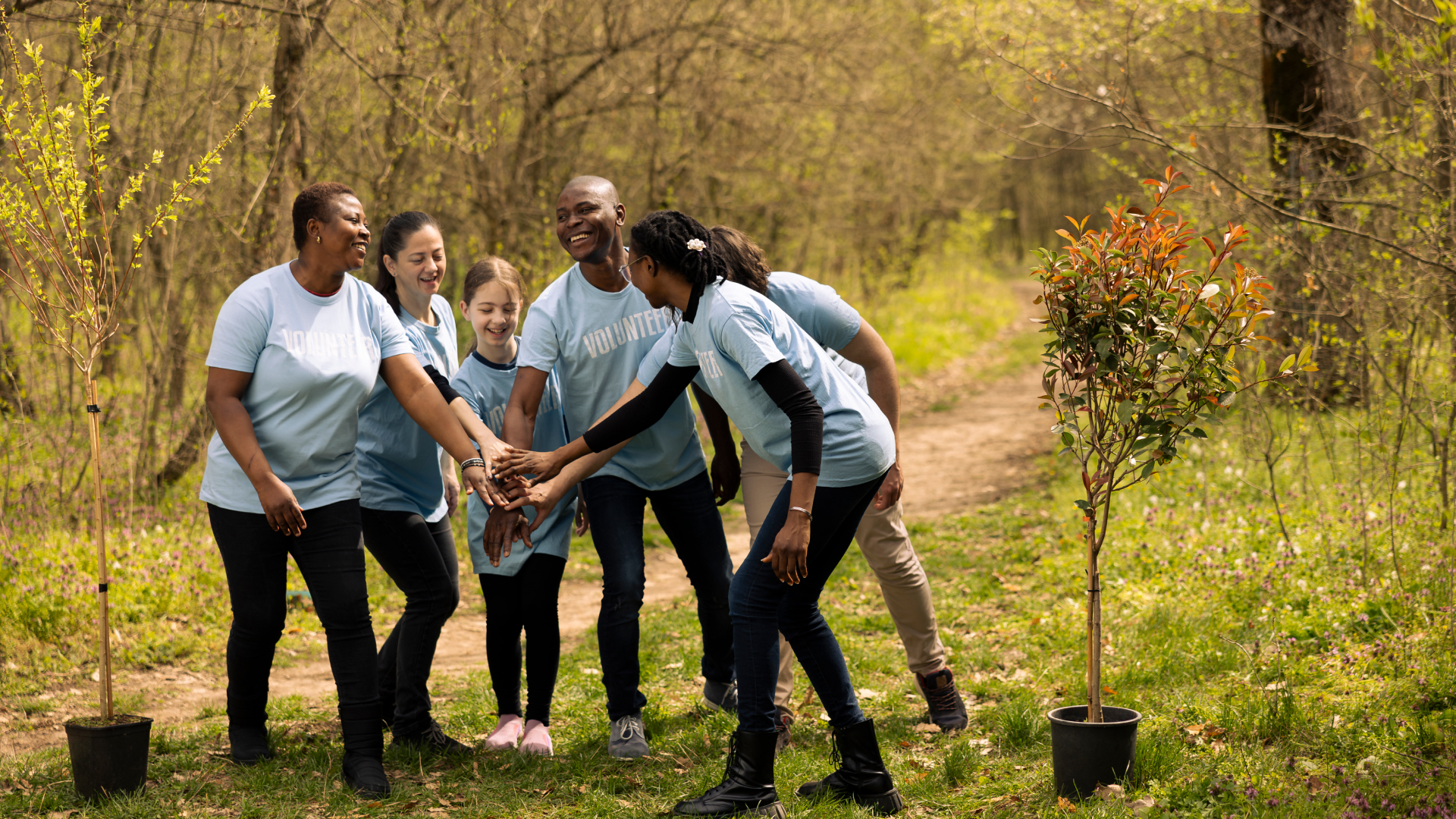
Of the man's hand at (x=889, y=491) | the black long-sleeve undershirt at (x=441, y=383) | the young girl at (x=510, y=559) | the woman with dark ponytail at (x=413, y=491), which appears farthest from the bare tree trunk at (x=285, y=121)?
the man's hand at (x=889, y=491)

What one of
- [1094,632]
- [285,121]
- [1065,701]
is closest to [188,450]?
[285,121]

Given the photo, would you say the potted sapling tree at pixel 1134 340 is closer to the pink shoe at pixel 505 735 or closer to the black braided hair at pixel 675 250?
the black braided hair at pixel 675 250

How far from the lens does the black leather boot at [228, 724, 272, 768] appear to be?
3.83 metres

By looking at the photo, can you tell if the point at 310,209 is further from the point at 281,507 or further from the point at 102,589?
the point at 102,589

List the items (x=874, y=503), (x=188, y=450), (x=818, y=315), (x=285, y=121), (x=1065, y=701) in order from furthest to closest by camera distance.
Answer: (x=188, y=450) < (x=285, y=121) < (x=1065, y=701) < (x=874, y=503) < (x=818, y=315)

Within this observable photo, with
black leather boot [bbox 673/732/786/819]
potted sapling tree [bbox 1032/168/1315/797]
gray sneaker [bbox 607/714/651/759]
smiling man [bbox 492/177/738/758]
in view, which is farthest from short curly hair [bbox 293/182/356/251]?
potted sapling tree [bbox 1032/168/1315/797]

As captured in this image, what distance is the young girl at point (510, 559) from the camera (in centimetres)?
399

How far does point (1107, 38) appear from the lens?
9672mm

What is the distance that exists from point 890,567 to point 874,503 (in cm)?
28

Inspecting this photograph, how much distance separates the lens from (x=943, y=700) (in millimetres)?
4242

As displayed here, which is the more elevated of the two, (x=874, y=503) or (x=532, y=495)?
(x=532, y=495)

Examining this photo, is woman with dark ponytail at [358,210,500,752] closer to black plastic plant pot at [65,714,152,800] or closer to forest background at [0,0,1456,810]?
black plastic plant pot at [65,714,152,800]

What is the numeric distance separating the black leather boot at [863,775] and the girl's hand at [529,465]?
51.5 inches

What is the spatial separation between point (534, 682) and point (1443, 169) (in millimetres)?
4711
